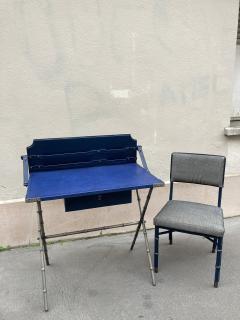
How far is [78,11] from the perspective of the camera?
8.95ft

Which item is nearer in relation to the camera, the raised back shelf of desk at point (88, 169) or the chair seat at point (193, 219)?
the raised back shelf of desk at point (88, 169)

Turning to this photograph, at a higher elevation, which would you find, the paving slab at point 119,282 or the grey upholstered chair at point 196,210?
the grey upholstered chair at point 196,210

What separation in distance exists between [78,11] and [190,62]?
122 centimetres

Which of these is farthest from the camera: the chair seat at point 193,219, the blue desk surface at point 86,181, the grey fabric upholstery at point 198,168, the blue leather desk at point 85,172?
the grey fabric upholstery at point 198,168

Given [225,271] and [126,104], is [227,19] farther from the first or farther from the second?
[225,271]

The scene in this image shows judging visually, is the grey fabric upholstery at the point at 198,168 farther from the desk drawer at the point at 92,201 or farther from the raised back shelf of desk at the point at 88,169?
the desk drawer at the point at 92,201

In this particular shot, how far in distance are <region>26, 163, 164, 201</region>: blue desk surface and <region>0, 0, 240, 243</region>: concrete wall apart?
597mm

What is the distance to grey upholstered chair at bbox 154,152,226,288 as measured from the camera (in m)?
2.33

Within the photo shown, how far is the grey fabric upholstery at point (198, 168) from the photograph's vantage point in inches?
106

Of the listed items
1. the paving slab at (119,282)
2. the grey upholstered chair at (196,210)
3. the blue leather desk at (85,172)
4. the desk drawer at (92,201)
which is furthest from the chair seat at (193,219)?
the paving slab at (119,282)

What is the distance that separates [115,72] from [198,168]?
1215 millimetres

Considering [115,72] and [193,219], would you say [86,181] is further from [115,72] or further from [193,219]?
[115,72]

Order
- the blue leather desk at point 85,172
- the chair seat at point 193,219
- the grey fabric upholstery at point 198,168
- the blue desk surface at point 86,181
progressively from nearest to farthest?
1. the blue desk surface at point 86,181
2. the blue leather desk at point 85,172
3. the chair seat at point 193,219
4. the grey fabric upholstery at point 198,168

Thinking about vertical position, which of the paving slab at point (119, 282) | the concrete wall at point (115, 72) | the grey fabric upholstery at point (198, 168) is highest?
the concrete wall at point (115, 72)
